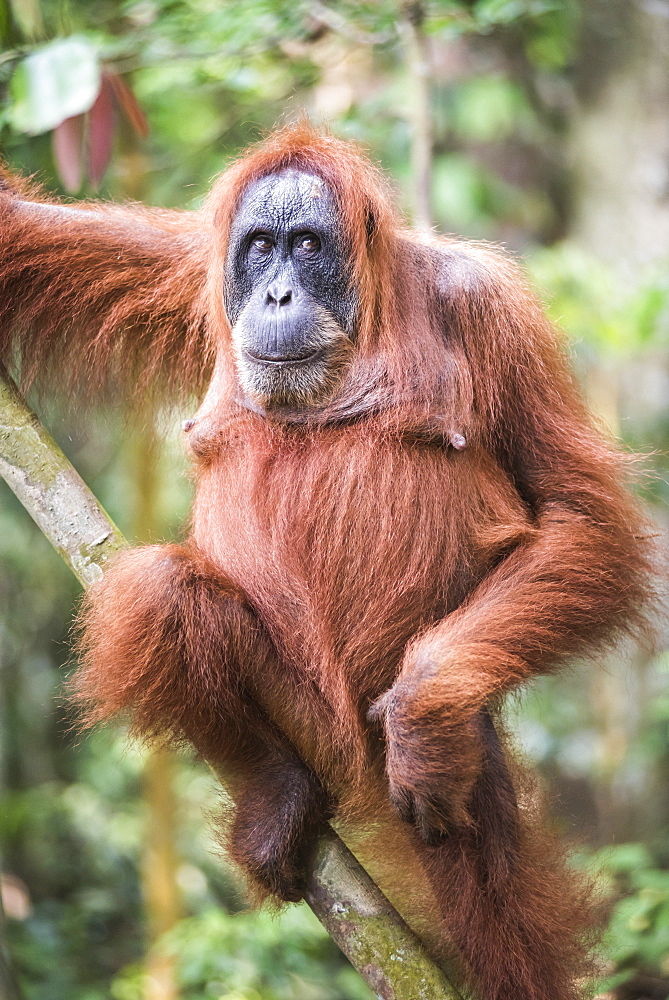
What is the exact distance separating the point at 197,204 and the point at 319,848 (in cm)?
265

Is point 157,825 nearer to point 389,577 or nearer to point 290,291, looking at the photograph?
point 389,577

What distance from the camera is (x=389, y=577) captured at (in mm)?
2549

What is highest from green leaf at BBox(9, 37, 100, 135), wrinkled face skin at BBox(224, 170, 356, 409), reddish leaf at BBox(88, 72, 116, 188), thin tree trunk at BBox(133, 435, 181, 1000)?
green leaf at BBox(9, 37, 100, 135)

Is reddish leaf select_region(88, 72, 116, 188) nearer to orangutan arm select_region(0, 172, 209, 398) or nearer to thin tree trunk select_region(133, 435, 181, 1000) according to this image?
orangutan arm select_region(0, 172, 209, 398)

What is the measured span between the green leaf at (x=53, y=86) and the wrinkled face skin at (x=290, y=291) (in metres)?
0.70

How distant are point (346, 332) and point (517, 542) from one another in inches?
28.7

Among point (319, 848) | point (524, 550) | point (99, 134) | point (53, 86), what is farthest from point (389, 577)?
point (99, 134)

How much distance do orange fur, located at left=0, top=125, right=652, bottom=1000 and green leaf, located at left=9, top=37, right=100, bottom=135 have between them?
0.57m

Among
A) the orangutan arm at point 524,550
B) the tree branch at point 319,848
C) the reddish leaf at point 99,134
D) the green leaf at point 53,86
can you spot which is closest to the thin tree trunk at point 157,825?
the reddish leaf at point 99,134

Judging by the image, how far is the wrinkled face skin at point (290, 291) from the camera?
8.25 ft

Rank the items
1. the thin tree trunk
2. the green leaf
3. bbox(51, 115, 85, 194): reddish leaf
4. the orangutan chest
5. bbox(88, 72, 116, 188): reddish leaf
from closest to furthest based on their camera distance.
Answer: the orangutan chest, the green leaf, bbox(51, 115, 85, 194): reddish leaf, bbox(88, 72, 116, 188): reddish leaf, the thin tree trunk

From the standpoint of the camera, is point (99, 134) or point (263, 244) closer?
point (263, 244)

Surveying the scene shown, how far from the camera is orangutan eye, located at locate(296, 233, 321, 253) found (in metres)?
2.56

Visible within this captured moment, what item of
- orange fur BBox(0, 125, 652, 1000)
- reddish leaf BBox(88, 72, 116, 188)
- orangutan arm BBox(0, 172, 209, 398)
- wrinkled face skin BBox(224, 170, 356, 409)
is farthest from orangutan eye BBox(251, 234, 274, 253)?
reddish leaf BBox(88, 72, 116, 188)
